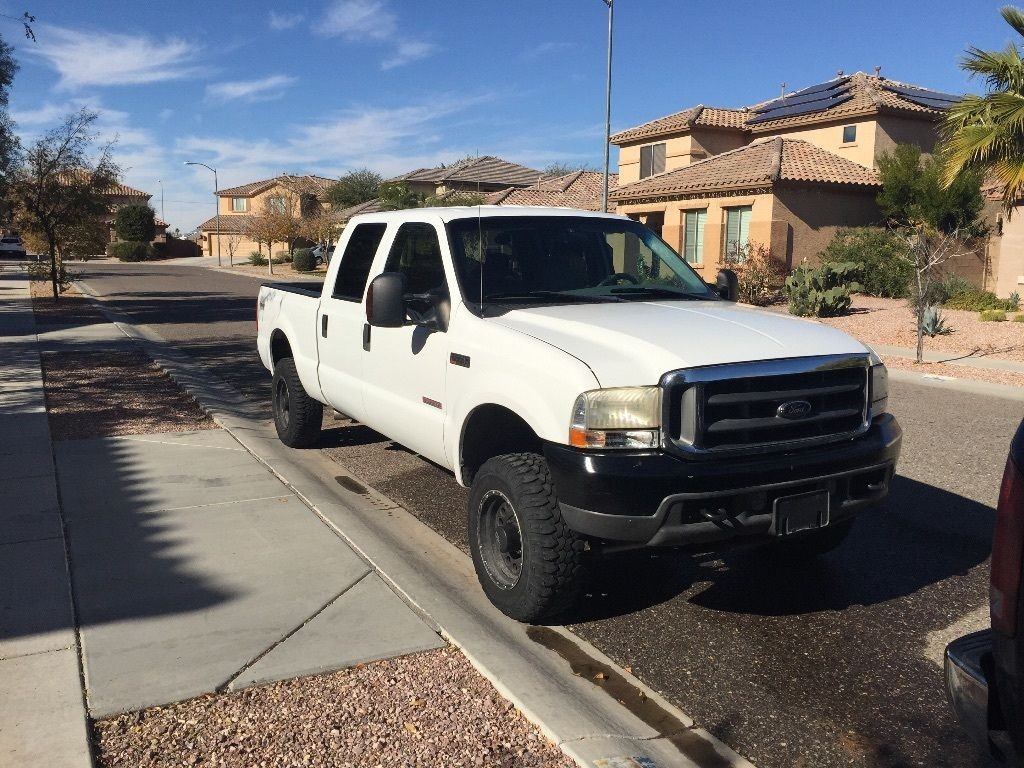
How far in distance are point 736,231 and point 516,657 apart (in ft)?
85.7

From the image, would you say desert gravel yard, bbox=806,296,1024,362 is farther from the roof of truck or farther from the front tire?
the front tire

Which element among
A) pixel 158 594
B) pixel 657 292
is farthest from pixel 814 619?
pixel 158 594

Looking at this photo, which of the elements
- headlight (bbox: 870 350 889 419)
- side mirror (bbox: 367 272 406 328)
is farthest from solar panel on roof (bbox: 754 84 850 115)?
side mirror (bbox: 367 272 406 328)

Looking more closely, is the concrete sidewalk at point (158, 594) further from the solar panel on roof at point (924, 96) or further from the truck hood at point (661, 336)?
the solar panel on roof at point (924, 96)

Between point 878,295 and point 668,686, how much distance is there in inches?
932

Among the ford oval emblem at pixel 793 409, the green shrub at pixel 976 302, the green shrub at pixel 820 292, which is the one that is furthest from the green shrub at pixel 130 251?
the ford oval emblem at pixel 793 409

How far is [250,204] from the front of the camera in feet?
328

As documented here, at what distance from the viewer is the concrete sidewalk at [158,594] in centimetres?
375

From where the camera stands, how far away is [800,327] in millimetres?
4660

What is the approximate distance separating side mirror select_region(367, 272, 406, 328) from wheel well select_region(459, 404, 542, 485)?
2.50 ft

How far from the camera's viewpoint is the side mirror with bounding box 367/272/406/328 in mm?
5117

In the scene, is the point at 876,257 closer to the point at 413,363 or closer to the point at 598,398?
the point at 413,363

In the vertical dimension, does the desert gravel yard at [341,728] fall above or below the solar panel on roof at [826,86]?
below

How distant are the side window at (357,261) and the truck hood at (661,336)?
1.85 m
